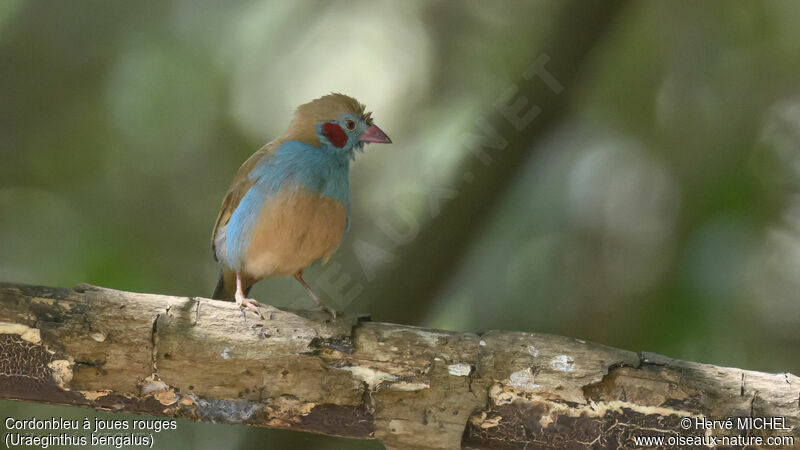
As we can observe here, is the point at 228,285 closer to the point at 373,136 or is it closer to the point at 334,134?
the point at 334,134

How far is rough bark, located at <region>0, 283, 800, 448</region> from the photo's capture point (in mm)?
2938

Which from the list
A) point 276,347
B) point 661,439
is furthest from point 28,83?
point 661,439

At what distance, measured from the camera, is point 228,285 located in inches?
185

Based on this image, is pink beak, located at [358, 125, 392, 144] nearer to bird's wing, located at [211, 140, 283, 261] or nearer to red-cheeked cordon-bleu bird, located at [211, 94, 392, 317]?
red-cheeked cordon-bleu bird, located at [211, 94, 392, 317]

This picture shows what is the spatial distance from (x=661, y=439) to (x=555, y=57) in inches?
110

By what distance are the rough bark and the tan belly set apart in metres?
1.00

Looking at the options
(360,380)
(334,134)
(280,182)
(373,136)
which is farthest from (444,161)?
(360,380)

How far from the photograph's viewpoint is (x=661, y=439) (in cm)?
292

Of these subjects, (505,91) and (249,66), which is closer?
(505,91)

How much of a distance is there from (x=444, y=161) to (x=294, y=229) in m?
1.75

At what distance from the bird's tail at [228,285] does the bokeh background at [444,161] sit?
2.35ft

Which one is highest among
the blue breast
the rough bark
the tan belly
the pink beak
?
the pink beak

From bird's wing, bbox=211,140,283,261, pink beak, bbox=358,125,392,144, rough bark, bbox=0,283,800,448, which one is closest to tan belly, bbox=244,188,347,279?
bird's wing, bbox=211,140,283,261

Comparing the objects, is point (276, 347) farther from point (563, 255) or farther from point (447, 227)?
point (563, 255)
